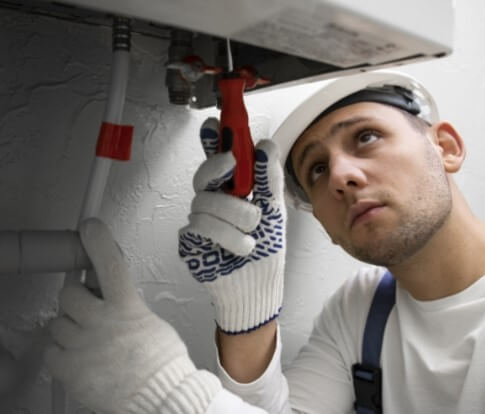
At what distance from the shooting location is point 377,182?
29.3 inches

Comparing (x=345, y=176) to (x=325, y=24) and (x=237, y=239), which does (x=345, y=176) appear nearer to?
(x=237, y=239)

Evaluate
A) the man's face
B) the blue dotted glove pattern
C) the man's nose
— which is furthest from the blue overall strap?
the blue dotted glove pattern

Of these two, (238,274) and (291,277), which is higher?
(238,274)

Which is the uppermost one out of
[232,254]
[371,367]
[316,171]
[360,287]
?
[316,171]

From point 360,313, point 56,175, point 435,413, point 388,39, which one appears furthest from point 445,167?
point 56,175

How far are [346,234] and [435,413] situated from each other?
12.8 inches

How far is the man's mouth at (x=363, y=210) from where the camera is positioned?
29.0 inches

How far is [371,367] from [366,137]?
0.42 meters

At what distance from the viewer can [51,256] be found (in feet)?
1.66

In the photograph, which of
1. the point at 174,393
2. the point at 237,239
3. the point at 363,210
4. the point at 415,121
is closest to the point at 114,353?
the point at 174,393

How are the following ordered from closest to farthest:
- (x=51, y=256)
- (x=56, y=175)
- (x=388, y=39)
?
1. (x=388, y=39)
2. (x=51, y=256)
3. (x=56, y=175)

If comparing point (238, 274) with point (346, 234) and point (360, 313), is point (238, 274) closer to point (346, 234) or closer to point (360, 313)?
point (346, 234)

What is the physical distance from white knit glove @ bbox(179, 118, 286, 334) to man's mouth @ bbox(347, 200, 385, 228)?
0.61 ft

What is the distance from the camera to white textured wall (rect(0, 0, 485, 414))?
651 mm
